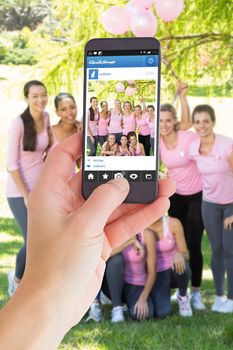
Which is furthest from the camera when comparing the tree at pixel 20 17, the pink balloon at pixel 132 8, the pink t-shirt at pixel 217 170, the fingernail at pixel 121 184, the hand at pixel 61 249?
the tree at pixel 20 17

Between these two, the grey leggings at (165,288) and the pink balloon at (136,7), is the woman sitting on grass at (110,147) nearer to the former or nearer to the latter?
the grey leggings at (165,288)

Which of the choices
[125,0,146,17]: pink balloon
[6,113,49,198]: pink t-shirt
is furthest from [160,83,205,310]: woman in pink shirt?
[125,0,146,17]: pink balloon

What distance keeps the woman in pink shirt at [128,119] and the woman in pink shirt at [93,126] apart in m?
0.06

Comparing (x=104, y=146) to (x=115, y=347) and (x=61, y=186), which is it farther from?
(x=115, y=347)

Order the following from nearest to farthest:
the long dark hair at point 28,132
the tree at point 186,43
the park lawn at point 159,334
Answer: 1. the park lawn at point 159,334
2. the long dark hair at point 28,132
3. the tree at point 186,43

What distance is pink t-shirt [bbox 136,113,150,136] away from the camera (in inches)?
64.9

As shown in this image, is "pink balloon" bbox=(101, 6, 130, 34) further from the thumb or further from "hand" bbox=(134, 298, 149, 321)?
the thumb

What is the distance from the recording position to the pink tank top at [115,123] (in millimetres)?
1636

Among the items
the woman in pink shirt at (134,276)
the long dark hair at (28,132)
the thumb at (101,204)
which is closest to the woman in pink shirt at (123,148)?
the thumb at (101,204)

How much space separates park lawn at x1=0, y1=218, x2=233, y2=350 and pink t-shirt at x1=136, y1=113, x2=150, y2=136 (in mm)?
2821

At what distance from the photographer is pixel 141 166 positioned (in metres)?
1.66

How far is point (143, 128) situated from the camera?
65.5 inches

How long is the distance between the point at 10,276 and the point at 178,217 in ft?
4.09

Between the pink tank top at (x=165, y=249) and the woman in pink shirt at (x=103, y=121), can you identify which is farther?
the pink tank top at (x=165, y=249)
